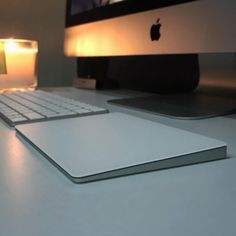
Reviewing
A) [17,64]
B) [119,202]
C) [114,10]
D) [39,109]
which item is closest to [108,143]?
[119,202]

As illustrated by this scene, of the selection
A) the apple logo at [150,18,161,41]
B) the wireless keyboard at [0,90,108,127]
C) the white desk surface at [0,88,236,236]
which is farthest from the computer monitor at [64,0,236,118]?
the white desk surface at [0,88,236,236]

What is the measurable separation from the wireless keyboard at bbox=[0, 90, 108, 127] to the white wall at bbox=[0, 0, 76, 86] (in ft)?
2.41

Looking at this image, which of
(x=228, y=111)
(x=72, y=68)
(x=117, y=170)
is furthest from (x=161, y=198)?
(x=72, y=68)

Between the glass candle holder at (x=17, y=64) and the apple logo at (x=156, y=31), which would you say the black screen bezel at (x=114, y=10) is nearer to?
the apple logo at (x=156, y=31)

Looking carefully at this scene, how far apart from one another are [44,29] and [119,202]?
1.28 metres

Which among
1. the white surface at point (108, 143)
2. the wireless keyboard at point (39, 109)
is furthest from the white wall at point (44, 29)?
the white surface at point (108, 143)

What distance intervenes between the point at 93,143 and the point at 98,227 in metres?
0.15

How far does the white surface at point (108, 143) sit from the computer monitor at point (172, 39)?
162mm

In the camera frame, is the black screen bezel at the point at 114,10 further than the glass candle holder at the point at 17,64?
No

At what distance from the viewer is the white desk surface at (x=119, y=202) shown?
212mm

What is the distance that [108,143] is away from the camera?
1.18ft

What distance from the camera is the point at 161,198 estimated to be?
25 cm

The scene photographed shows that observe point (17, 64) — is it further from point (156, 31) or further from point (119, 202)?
point (119, 202)

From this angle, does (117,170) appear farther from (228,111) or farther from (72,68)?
(72,68)
